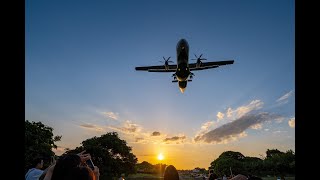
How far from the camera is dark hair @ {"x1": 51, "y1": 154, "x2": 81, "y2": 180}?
380cm

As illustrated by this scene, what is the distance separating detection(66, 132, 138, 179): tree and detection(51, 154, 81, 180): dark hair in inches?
3307

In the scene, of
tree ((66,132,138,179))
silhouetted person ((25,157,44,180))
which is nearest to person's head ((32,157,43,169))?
silhouetted person ((25,157,44,180))

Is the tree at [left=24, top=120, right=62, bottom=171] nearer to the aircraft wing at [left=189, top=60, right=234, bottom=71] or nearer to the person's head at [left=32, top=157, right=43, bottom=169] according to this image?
the aircraft wing at [left=189, top=60, right=234, bottom=71]

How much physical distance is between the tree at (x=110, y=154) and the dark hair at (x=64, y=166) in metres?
84.0

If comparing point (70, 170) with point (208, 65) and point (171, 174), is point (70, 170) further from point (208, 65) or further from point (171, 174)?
point (208, 65)

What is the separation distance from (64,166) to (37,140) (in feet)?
191

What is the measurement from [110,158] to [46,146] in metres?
32.1

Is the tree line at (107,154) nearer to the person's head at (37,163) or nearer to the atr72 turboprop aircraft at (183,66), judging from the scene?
the person's head at (37,163)
